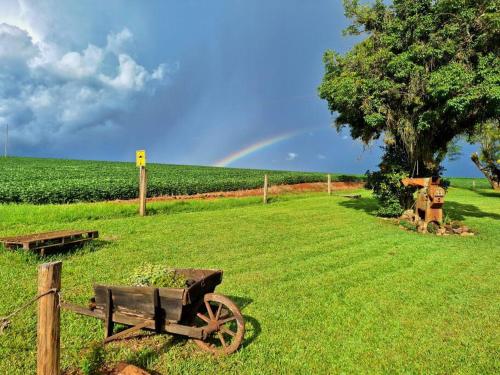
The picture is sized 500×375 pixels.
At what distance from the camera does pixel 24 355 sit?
483 cm

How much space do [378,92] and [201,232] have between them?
1020 centimetres

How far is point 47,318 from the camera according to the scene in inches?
137

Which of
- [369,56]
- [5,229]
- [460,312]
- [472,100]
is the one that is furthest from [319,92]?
[5,229]

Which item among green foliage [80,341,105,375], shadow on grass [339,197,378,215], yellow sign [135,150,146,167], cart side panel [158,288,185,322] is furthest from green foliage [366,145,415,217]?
green foliage [80,341,105,375]

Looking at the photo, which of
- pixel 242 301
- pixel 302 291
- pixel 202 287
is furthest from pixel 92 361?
pixel 302 291

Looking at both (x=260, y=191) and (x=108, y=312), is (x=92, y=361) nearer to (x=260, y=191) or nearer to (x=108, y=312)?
(x=108, y=312)

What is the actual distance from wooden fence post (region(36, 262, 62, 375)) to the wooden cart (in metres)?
1.22

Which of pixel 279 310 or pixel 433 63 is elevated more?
pixel 433 63

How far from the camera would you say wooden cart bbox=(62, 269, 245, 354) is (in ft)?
15.3

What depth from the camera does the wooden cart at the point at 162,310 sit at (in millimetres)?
4656

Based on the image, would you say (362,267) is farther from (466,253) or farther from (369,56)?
(369,56)

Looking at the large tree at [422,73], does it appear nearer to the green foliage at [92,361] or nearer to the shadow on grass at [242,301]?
the shadow on grass at [242,301]

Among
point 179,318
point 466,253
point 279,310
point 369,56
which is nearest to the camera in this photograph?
point 179,318

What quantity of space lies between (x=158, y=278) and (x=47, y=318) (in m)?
1.77
